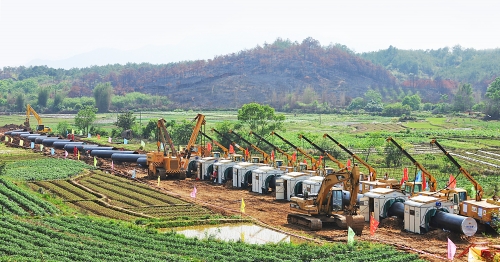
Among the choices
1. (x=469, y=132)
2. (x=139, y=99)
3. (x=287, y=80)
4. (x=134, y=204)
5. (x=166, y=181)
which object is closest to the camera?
(x=134, y=204)

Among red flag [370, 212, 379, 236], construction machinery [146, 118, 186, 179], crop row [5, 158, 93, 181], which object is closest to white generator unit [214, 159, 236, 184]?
construction machinery [146, 118, 186, 179]

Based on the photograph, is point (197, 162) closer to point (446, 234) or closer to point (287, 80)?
point (446, 234)

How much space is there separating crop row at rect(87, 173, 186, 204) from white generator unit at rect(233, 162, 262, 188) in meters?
6.28

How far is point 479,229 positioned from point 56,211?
21.0m

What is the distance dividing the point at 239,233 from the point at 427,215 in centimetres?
901

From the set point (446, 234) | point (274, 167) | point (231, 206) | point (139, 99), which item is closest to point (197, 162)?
point (274, 167)

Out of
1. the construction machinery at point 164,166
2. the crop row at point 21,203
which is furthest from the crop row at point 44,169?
the crop row at point 21,203

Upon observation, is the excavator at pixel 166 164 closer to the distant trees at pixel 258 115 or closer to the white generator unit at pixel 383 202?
the white generator unit at pixel 383 202

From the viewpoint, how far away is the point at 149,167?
158 ft

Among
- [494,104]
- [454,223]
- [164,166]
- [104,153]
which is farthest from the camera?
[494,104]

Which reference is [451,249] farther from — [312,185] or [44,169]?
[44,169]

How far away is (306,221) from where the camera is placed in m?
29.4

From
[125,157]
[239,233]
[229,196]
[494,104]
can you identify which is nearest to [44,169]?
[125,157]

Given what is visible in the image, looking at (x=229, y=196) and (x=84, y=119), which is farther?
(x=84, y=119)
